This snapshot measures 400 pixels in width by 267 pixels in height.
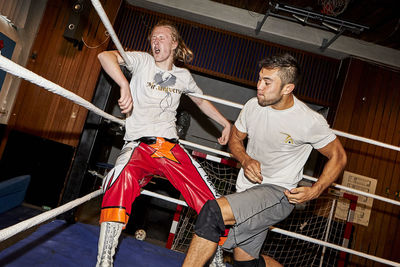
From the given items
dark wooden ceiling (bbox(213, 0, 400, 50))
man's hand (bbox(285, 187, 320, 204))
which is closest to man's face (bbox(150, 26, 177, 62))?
man's hand (bbox(285, 187, 320, 204))

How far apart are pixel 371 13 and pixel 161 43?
339 cm

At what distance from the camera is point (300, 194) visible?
1.30 metres

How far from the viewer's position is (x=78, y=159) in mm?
1804

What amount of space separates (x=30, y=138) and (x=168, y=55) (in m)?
3.05

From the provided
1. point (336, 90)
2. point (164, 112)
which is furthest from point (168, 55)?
point (336, 90)

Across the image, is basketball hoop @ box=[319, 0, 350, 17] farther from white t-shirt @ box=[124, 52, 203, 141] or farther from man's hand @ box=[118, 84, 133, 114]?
man's hand @ box=[118, 84, 133, 114]

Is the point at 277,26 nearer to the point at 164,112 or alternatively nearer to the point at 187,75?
the point at 187,75

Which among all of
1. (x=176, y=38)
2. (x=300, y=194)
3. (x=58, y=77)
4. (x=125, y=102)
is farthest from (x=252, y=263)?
(x=58, y=77)

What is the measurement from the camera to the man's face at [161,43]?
166 cm

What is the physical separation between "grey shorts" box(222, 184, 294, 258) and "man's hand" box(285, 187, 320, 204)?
63 millimetres

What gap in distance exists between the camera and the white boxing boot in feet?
4.02

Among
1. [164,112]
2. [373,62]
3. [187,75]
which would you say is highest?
[373,62]

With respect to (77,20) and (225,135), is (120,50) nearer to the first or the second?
(225,135)

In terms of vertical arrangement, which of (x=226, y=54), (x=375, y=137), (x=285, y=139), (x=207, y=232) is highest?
(x=226, y=54)
